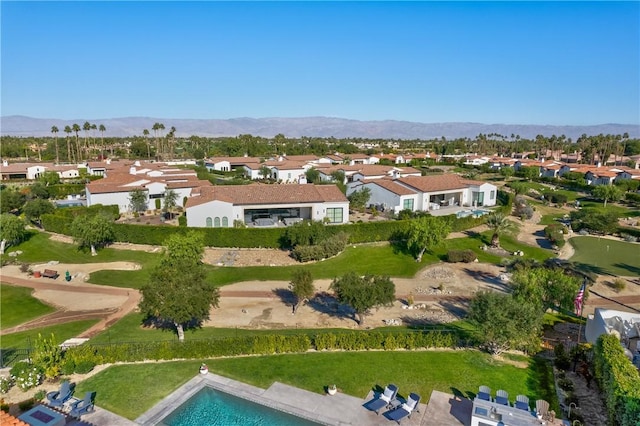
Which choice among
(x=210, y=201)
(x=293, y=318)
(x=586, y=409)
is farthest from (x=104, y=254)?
(x=586, y=409)

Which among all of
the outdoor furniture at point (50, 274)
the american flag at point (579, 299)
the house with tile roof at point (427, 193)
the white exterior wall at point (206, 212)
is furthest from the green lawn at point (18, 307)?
the house with tile roof at point (427, 193)

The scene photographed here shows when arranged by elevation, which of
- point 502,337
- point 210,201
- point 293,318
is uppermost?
point 210,201

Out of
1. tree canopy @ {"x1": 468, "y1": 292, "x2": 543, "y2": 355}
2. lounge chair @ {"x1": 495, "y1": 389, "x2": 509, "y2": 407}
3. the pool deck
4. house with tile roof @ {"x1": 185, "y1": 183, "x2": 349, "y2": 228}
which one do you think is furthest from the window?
lounge chair @ {"x1": 495, "y1": 389, "x2": 509, "y2": 407}

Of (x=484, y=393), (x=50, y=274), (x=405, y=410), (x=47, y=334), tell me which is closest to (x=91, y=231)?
(x=50, y=274)

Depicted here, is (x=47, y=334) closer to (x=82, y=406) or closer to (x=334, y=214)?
(x=82, y=406)

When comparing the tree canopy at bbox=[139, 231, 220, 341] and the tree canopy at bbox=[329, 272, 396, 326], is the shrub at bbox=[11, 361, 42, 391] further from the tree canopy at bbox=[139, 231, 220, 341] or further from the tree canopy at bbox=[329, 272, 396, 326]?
the tree canopy at bbox=[329, 272, 396, 326]

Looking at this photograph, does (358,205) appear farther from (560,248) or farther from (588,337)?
(588,337)
